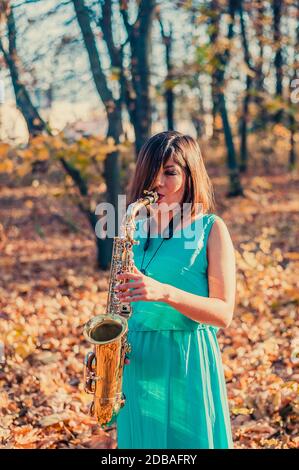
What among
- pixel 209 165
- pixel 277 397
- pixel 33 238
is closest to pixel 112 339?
pixel 277 397

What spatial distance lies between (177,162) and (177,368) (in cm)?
84

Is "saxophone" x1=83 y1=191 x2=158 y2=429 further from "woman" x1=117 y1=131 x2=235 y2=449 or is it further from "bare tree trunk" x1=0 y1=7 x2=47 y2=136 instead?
"bare tree trunk" x1=0 y1=7 x2=47 y2=136

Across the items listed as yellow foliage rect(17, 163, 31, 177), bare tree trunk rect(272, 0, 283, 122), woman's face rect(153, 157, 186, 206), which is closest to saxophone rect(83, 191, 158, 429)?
woman's face rect(153, 157, 186, 206)

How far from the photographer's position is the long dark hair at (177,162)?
2.60m

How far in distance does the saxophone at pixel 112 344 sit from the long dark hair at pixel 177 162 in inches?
3.2

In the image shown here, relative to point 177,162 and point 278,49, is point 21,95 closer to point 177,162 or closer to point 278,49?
point 177,162

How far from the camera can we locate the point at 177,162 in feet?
8.55

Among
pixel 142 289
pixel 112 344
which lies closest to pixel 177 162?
pixel 142 289

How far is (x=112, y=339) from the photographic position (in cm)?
262

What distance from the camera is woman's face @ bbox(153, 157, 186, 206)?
261 centimetres

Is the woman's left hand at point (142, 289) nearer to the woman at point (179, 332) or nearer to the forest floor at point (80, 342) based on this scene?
the woman at point (179, 332)

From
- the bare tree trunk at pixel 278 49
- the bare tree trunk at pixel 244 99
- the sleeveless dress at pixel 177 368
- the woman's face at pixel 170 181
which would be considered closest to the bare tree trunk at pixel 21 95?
the bare tree trunk at pixel 278 49

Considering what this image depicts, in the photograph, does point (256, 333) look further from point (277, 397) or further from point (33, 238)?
point (33, 238)
